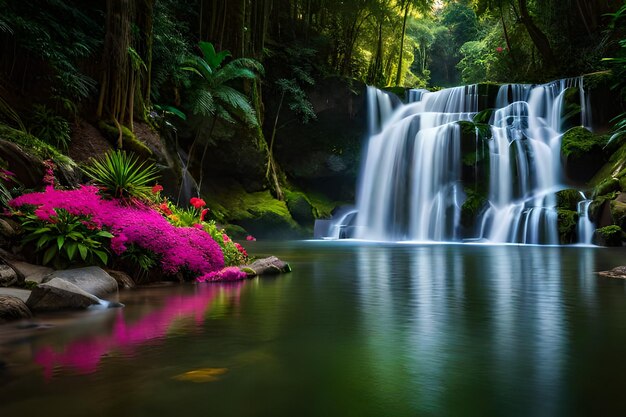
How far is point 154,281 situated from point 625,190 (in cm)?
1551

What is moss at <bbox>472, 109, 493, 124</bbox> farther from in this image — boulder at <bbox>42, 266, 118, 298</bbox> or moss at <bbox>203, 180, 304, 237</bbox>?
boulder at <bbox>42, 266, 118, 298</bbox>

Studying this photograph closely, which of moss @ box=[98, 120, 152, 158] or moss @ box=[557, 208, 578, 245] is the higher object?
moss @ box=[98, 120, 152, 158]

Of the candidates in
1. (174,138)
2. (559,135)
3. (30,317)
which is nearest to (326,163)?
(174,138)

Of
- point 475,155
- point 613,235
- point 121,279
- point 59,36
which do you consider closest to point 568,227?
point 613,235

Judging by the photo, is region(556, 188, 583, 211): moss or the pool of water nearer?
the pool of water

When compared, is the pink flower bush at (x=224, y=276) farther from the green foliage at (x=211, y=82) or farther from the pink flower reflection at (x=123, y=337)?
the green foliage at (x=211, y=82)

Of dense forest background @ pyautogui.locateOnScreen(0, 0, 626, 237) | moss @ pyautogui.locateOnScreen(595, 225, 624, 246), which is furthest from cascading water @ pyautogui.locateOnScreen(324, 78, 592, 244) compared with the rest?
dense forest background @ pyautogui.locateOnScreen(0, 0, 626, 237)

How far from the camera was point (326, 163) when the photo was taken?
25625 millimetres

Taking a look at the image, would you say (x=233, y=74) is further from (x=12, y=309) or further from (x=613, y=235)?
(x=12, y=309)

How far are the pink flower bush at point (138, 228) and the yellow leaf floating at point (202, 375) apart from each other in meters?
4.50

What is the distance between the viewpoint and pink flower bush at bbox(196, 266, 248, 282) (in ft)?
25.7

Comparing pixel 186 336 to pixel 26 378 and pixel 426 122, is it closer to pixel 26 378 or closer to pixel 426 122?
pixel 26 378

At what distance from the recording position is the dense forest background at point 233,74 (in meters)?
12.4

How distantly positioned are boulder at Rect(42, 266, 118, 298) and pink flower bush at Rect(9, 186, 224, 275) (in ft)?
2.47
